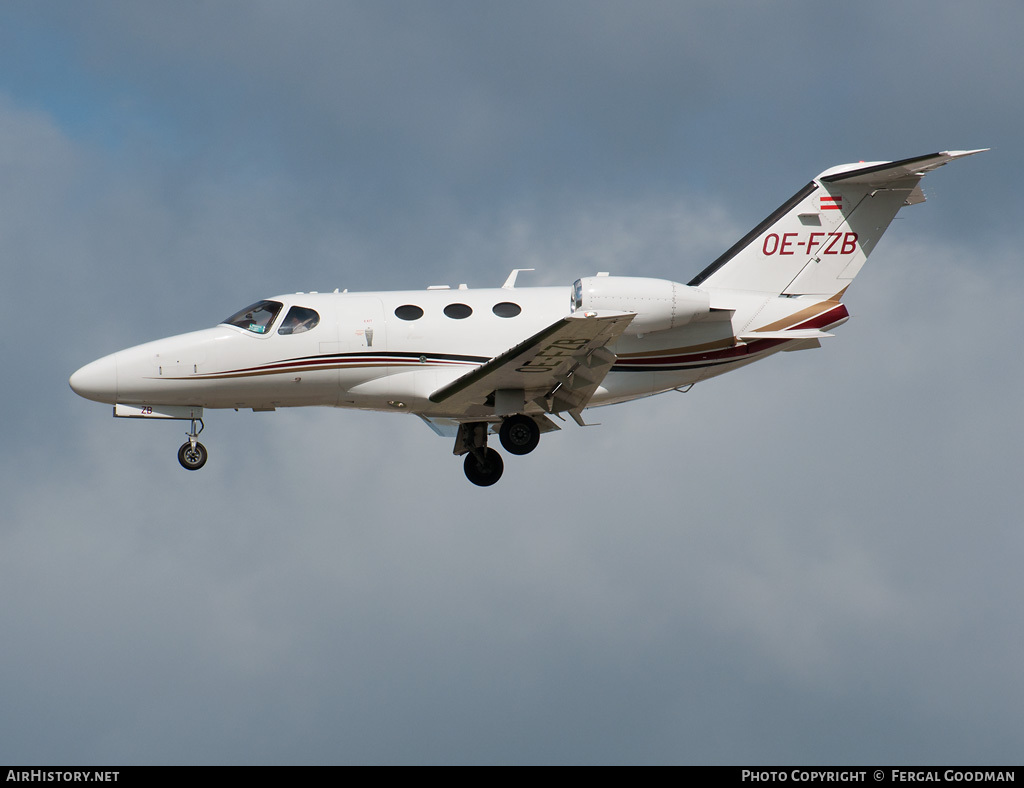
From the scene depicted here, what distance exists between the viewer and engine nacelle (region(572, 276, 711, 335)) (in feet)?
78.9

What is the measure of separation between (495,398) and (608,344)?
8.30 ft

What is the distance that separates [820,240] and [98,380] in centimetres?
1340

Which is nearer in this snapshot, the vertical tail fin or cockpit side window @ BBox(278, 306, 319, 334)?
cockpit side window @ BBox(278, 306, 319, 334)

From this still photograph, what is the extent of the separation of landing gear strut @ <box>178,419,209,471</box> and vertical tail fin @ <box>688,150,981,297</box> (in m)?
9.60

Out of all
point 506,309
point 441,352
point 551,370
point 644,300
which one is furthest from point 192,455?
point 644,300

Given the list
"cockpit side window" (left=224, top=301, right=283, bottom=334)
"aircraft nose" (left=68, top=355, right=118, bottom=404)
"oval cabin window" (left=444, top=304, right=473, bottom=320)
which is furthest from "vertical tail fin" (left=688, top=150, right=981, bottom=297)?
"aircraft nose" (left=68, top=355, right=118, bottom=404)

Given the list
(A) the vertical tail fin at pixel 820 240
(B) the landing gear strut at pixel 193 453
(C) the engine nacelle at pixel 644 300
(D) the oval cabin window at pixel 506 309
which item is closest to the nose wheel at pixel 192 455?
(B) the landing gear strut at pixel 193 453

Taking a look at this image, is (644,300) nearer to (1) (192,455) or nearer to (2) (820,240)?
(2) (820,240)

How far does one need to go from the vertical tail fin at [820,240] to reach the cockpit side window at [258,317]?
25.8 feet

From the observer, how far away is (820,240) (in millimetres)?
27109

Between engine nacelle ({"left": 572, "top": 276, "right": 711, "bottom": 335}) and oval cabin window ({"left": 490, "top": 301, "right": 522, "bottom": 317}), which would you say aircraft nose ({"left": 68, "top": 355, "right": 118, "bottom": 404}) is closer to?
oval cabin window ({"left": 490, "top": 301, "right": 522, "bottom": 317})

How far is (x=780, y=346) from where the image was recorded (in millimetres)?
26625
